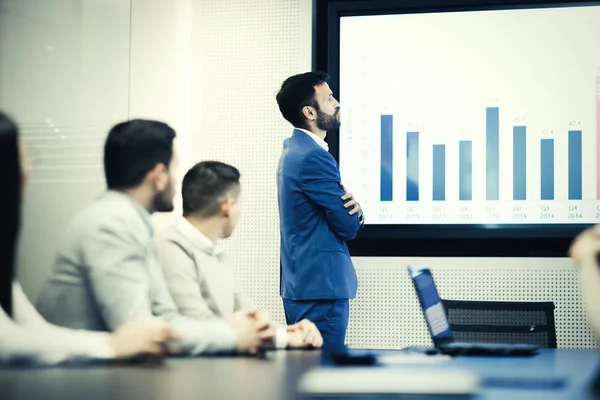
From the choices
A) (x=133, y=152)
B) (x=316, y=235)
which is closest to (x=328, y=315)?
(x=316, y=235)

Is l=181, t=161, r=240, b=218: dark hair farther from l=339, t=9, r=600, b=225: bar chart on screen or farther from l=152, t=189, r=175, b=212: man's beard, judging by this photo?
l=339, t=9, r=600, b=225: bar chart on screen

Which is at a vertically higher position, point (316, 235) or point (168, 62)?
point (168, 62)

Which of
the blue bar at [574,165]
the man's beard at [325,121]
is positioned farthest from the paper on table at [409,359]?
the blue bar at [574,165]

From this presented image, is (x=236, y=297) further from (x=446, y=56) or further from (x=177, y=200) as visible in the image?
(x=446, y=56)

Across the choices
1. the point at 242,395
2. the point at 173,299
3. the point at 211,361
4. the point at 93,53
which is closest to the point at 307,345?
the point at 173,299

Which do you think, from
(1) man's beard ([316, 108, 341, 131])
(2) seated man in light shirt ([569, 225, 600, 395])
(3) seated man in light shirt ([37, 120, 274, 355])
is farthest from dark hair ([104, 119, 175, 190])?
(1) man's beard ([316, 108, 341, 131])

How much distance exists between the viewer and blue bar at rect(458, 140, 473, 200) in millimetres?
3770

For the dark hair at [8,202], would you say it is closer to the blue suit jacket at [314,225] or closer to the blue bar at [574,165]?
the blue suit jacket at [314,225]

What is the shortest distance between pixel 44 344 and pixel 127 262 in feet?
0.88

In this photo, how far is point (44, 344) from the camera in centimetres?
133

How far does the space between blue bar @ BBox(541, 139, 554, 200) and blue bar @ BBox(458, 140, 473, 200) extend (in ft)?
1.11

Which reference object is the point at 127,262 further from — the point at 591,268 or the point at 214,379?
the point at 591,268

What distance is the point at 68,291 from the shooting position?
5.02 feet

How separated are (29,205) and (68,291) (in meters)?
0.49
